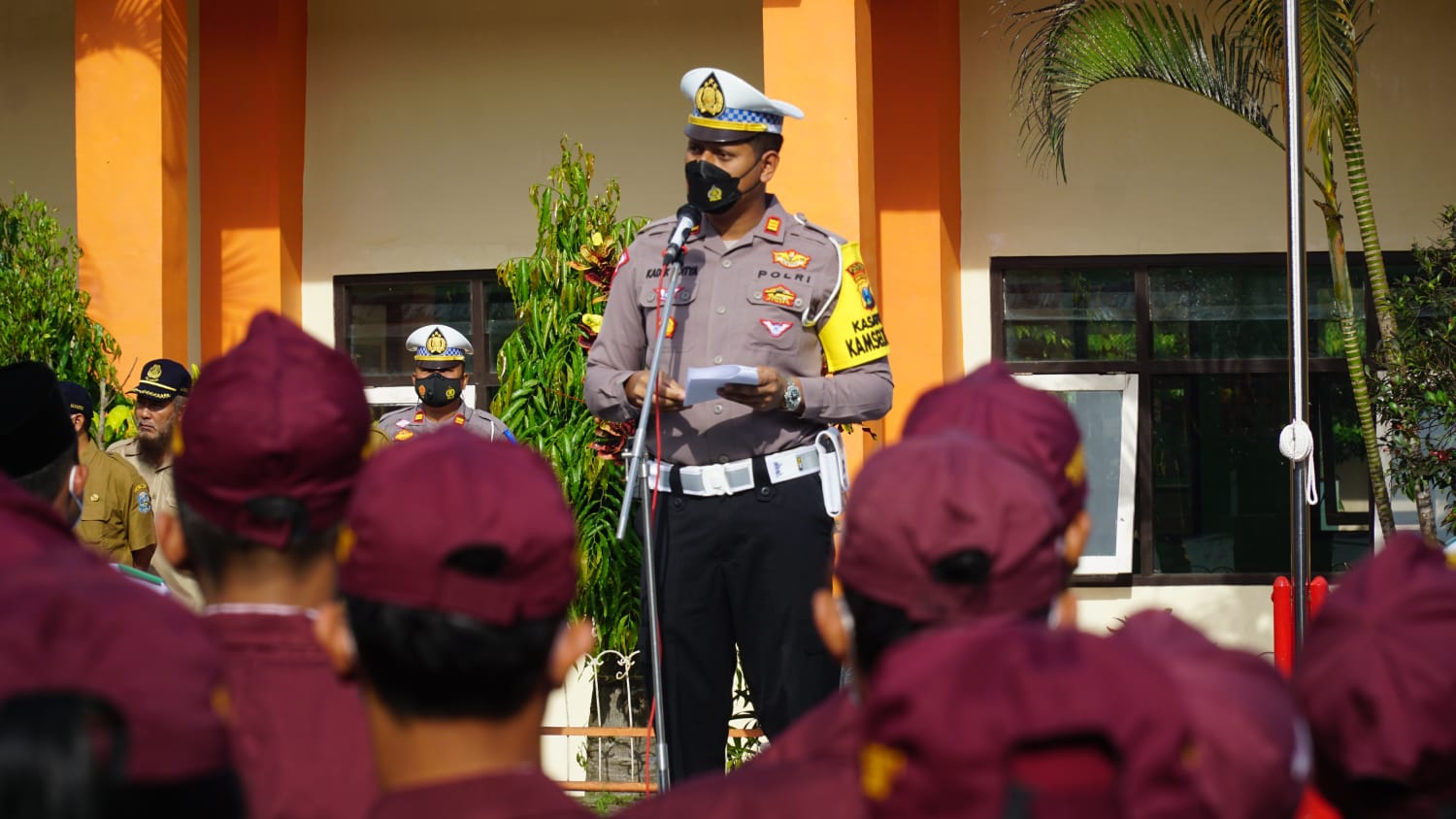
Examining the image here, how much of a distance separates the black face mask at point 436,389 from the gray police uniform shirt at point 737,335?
2780mm

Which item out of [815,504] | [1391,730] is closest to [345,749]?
[1391,730]

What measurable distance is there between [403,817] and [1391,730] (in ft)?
3.21

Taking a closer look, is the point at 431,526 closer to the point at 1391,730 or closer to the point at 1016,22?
the point at 1391,730

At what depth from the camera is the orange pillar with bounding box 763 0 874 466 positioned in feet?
22.4

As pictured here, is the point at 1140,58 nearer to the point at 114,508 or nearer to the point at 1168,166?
the point at 1168,166

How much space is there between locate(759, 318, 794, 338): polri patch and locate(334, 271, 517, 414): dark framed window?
15.0 ft

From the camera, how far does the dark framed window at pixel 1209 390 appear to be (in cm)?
831

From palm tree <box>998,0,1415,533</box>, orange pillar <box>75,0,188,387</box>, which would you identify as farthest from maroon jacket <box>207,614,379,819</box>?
orange pillar <box>75,0,188,387</box>

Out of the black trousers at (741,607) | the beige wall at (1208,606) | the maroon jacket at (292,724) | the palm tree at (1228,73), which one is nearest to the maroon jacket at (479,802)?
the maroon jacket at (292,724)

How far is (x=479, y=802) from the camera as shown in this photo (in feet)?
5.45

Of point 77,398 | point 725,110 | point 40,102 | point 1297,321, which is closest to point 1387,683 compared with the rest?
point 725,110

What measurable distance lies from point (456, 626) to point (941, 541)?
52cm

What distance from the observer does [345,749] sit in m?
2.15

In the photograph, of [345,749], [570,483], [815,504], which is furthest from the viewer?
[570,483]
